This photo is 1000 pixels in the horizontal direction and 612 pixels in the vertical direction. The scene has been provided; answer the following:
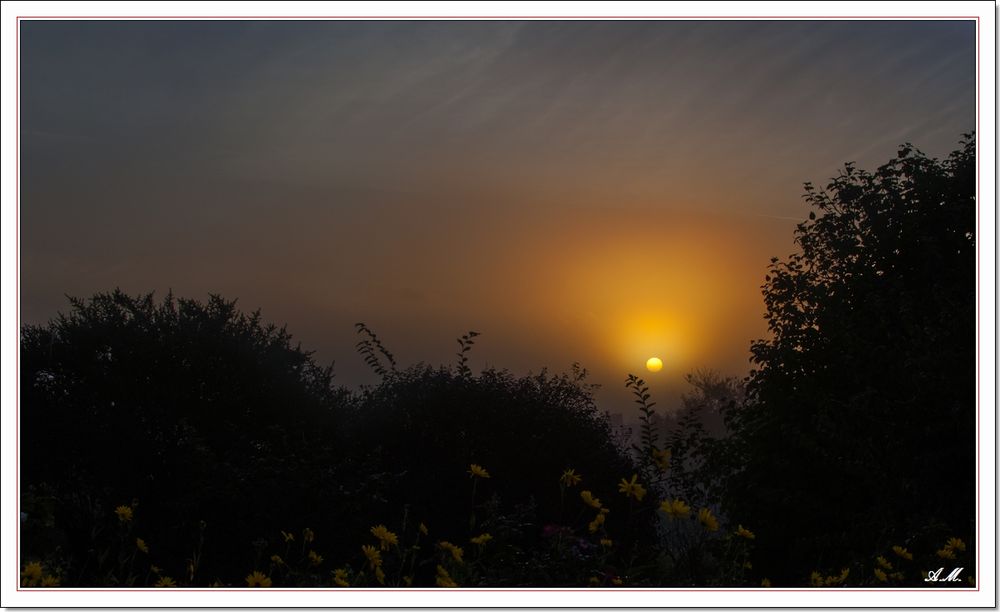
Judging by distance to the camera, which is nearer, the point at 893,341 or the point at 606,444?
the point at 893,341

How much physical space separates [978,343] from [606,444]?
658 cm

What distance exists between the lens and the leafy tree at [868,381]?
36.5 feet

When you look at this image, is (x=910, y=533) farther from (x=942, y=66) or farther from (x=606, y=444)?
(x=942, y=66)

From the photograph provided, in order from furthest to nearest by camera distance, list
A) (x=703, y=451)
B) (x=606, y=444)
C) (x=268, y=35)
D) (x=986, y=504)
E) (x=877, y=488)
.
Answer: (x=703, y=451) → (x=606, y=444) → (x=877, y=488) → (x=268, y=35) → (x=986, y=504)

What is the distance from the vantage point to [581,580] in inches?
273

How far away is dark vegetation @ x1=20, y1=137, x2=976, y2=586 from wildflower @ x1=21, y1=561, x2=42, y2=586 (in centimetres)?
294

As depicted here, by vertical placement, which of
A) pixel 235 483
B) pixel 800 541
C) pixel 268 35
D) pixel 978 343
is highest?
pixel 268 35

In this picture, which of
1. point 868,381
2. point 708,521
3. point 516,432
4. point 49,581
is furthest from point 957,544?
point 49,581

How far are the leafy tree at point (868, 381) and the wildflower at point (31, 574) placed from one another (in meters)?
8.50

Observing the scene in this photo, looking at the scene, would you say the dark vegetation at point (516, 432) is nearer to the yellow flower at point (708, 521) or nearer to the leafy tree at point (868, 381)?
the leafy tree at point (868, 381)

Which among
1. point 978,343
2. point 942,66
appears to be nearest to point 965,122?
point 942,66

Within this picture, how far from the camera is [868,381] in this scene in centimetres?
1189

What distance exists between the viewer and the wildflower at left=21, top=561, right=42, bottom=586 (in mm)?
6293
